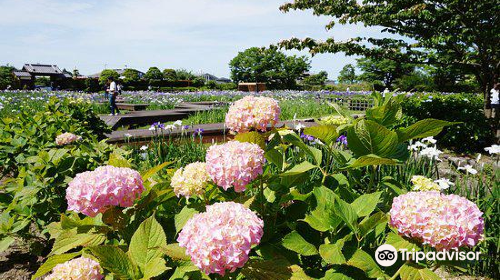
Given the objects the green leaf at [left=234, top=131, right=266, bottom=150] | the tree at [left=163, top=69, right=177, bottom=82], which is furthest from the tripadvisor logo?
the tree at [left=163, top=69, right=177, bottom=82]

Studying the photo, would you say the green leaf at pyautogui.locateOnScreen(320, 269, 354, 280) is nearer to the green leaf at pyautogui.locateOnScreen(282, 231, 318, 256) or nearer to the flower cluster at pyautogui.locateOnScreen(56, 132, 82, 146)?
the green leaf at pyautogui.locateOnScreen(282, 231, 318, 256)

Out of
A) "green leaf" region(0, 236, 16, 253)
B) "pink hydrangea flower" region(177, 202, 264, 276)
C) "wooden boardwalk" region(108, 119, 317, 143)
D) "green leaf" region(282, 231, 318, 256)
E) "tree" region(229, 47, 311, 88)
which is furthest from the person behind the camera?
"tree" region(229, 47, 311, 88)

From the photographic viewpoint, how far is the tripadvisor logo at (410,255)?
103 centimetres

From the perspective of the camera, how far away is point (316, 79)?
53500 millimetres

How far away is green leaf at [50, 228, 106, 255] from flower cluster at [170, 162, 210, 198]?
358mm

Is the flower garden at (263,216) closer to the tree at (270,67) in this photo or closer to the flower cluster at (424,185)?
the flower cluster at (424,185)

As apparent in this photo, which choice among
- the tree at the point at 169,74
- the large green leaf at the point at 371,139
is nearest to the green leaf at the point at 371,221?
the large green leaf at the point at 371,139

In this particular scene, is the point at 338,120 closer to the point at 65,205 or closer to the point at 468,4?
the point at 65,205

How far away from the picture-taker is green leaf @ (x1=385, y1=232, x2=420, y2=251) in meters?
1.04

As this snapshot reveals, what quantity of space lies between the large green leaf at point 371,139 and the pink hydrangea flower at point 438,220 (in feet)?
0.86

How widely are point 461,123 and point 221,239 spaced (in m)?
7.19

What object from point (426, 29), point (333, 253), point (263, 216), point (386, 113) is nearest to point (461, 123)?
point (426, 29)

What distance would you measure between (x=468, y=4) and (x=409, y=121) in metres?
2.72

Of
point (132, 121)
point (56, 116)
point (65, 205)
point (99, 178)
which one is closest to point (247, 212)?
point (99, 178)
